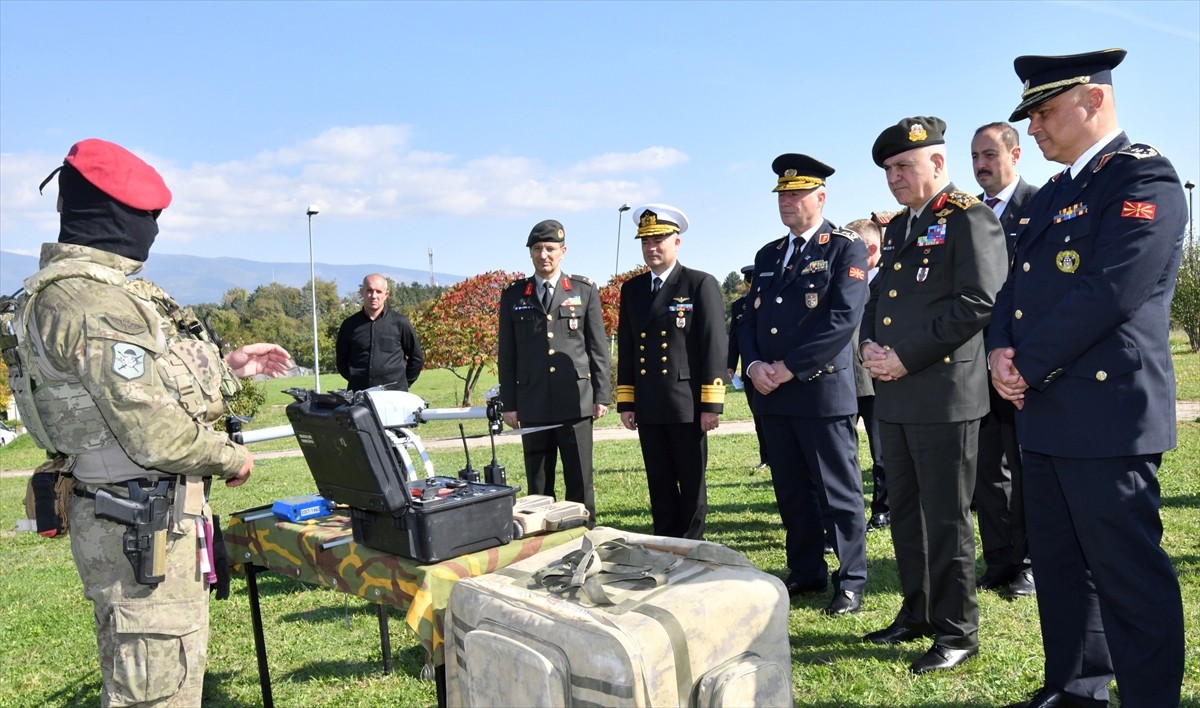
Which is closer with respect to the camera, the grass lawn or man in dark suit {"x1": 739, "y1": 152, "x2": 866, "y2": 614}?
the grass lawn

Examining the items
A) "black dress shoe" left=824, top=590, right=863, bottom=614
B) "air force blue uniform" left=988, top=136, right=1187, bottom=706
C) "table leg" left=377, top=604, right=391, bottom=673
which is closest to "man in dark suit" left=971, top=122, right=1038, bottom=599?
"black dress shoe" left=824, top=590, right=863, bottom=614

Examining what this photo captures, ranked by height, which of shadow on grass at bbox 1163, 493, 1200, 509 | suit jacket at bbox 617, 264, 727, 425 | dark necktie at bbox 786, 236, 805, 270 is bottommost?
shadow on grass at bbox 1163, 493, 1200, 509

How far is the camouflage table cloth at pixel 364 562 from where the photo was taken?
258 cm

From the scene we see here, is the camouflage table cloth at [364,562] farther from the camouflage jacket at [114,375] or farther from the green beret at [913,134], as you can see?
the green beret at [913,134]

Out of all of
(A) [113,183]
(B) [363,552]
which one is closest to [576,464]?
(B) [363,552]

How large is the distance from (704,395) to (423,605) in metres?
2.92

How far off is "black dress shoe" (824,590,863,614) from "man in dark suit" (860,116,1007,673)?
0.50m

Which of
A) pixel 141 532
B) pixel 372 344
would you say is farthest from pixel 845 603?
pixel 372 344

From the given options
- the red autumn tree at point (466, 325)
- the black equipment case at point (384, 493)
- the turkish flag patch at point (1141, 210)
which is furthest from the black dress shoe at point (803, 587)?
the red autumn tree at point (466, 325)

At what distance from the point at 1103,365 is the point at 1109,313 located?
20 cm

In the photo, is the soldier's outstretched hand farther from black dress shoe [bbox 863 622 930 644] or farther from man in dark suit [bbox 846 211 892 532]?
man in dark suit [bbox 846 211 892 532]

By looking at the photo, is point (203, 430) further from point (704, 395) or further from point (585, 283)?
point (585, 283)

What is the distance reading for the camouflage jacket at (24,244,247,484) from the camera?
2.57 meters

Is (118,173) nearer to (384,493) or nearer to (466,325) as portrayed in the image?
(384,493)
